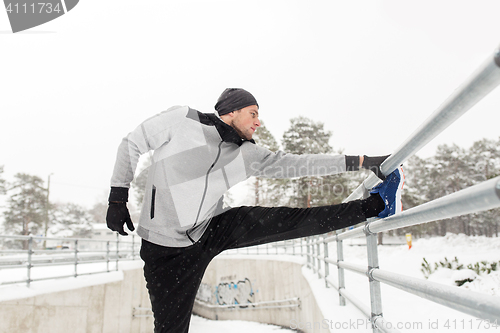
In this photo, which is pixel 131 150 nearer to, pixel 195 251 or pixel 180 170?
pixel 180 170

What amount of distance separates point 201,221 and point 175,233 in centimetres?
20

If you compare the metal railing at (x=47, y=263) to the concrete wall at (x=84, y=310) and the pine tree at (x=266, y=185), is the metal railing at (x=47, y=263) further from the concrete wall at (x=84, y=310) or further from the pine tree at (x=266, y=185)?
the pine tree at (x=266, y=185)

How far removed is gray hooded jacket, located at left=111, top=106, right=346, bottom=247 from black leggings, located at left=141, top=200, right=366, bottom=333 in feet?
0.29

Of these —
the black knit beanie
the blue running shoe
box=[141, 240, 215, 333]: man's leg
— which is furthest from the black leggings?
the black knit beanie

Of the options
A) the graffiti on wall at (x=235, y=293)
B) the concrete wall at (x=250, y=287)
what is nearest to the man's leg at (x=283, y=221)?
the concrete wall at (x=250, y=287)

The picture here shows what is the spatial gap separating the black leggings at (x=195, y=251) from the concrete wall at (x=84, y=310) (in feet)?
17.4

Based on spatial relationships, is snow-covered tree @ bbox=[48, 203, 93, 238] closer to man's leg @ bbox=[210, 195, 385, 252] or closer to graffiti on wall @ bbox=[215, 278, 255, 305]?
graffiti on wall @ bbox=[215, 278, 255, 305]

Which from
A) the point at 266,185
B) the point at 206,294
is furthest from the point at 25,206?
the point at 206,294

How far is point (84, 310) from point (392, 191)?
27.7 ft

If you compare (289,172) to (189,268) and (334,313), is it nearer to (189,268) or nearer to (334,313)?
(189,268)

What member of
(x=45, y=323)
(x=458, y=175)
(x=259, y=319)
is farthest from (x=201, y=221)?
(x=458, y=175)

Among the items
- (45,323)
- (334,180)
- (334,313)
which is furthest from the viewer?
(334,180)

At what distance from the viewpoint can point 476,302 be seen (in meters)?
0.79

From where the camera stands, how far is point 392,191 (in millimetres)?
1822
